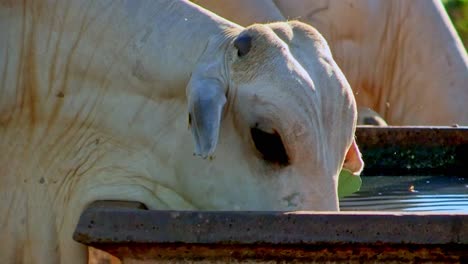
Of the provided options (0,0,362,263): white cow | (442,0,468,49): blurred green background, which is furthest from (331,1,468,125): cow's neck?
(442,0,468,49): blurred green background

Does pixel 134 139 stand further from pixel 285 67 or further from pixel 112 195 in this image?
pixel 285 67

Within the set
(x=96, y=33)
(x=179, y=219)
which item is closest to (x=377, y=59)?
(x=96, y=33)

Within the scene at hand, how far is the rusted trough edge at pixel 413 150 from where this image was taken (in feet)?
21.6

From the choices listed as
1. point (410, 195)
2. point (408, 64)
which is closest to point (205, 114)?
point (410, 195)

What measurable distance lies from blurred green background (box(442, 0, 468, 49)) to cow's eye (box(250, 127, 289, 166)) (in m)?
15.2

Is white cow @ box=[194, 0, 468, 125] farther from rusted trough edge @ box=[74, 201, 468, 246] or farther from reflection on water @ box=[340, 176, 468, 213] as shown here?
rusted trough edge @ box=[74, 201, 468, 246]

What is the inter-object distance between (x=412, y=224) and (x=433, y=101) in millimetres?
5358

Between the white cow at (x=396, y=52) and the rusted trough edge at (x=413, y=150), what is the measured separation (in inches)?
101

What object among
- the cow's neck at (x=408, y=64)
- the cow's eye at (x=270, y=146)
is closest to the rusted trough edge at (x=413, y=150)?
the cow's eye at (x=270, y=146)

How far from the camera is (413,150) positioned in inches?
263

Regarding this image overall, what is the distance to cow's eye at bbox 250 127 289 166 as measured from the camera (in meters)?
4.84

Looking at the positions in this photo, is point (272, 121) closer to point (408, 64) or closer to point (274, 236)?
point (274, 236)

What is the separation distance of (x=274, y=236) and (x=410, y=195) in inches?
72.0

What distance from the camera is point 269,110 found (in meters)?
4.81
